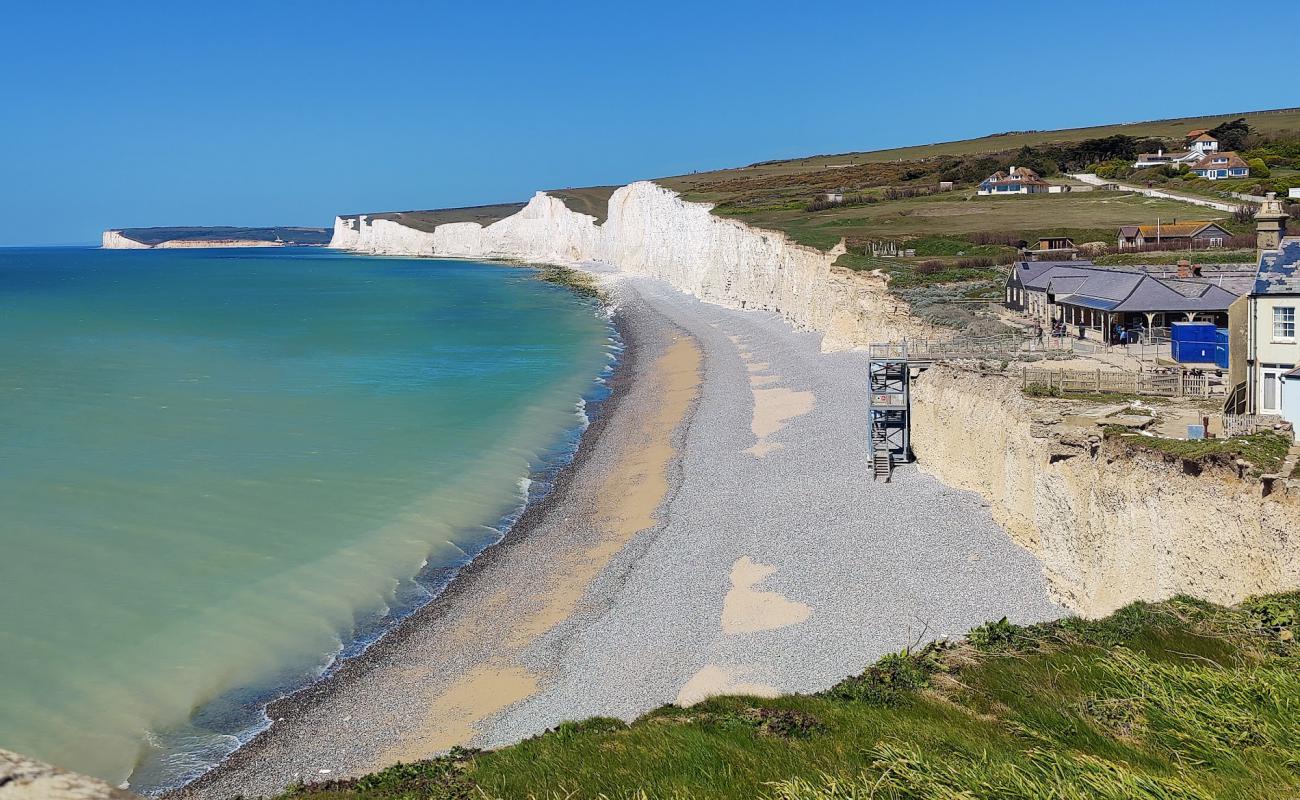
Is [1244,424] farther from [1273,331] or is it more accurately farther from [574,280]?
[574,280]

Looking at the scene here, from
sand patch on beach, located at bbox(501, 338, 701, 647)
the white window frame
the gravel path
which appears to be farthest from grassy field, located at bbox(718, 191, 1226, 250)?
the white window frame

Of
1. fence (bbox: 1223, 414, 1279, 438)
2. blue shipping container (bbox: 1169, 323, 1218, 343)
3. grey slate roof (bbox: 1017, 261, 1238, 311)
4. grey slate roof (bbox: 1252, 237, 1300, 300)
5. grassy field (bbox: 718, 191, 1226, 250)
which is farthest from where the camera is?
grassy field (bbox: 718, 191, 1226, 250)

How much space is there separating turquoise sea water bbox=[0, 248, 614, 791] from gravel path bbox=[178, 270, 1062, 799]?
45.4 inches

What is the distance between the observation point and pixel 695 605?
18.5 meters

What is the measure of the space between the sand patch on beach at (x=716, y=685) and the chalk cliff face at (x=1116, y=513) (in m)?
5.18

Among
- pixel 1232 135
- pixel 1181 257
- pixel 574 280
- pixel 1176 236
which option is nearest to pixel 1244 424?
pixel 1181 257

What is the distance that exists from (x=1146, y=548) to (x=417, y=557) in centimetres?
1486

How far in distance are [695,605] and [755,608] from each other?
45.1 inches

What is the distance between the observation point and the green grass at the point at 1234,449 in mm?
12555

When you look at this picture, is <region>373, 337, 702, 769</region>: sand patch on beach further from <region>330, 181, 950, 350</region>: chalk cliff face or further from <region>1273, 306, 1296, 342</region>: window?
<region>1273, 306, 1296, 342</region>: window

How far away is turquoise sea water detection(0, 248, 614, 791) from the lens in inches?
642

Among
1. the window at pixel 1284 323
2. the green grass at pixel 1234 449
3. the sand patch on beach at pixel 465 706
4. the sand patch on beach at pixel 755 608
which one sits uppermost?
the window at pixel 1284 323

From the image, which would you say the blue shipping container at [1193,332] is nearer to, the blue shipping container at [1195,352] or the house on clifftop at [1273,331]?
the blue shipping container at [1195,352]

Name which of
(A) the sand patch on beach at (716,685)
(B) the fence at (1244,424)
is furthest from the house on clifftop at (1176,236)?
(A) the sand patch on beach at (716,685)
